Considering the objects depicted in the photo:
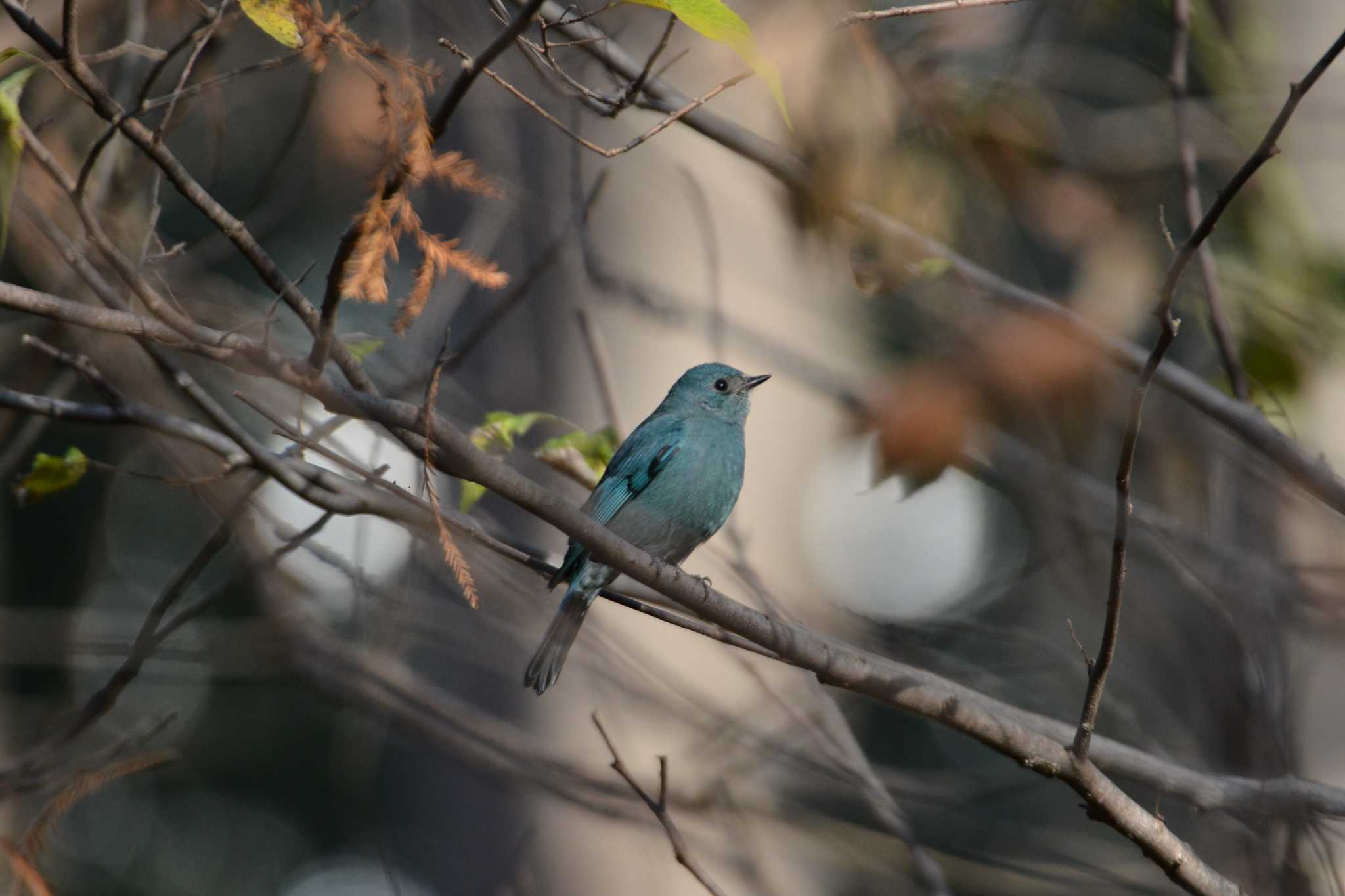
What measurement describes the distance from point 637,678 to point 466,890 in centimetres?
137

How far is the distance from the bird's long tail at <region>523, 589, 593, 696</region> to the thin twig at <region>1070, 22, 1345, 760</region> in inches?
81.5

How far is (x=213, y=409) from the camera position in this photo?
2.83 m

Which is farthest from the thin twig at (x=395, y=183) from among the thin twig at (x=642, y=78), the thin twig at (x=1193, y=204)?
the thin twig at (x=1193, y=204)

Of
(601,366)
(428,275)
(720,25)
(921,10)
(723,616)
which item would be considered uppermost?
(921,10)

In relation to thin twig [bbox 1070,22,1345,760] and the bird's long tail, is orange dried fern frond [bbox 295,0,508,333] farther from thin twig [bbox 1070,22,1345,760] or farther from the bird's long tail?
the bird's long tail

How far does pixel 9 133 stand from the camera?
7.13 ft

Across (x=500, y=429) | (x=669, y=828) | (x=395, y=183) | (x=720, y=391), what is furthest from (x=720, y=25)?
(x=720, y=391)

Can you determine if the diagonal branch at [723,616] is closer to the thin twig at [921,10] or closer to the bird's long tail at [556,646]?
the bird's long tail at [556,646]

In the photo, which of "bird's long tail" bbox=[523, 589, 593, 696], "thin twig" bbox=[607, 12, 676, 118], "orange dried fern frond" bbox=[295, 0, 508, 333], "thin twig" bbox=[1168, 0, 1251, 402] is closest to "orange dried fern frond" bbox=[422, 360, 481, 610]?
"orange dried fern frond" bbox=[295, 0, 508, 333]

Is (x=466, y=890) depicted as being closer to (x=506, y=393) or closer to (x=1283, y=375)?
(x=506, y=393)

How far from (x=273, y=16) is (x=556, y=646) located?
2463mm

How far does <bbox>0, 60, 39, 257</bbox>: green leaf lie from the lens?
210 centimetres

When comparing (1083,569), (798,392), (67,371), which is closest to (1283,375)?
(1083,569)

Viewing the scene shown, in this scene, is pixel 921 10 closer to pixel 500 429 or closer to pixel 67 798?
pixel 500 429
